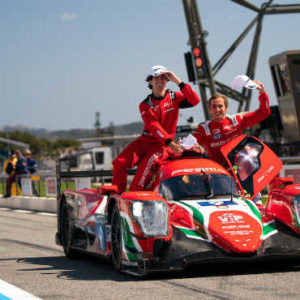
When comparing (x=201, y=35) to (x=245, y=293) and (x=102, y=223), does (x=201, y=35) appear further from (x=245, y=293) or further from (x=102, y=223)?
(x=245, y=293)

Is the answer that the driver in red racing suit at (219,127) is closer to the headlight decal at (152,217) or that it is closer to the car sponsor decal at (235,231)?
the car sponsor decal at (235,231)

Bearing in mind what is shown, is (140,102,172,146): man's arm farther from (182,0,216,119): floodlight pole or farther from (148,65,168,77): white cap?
(182,0,216,119): floodlight pole

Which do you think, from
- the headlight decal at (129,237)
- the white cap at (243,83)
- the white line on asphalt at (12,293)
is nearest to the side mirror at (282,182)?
the white cap at (243,83)

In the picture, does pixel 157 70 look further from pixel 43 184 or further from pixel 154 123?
pixel 43 184

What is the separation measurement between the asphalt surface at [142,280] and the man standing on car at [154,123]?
1.11 meters

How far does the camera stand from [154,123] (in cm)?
900

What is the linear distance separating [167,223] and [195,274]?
0.65 meters

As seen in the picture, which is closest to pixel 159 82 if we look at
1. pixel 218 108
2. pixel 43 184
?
pixel 218 108

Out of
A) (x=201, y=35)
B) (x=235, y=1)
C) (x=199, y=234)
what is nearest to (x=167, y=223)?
(x=199, y=234)

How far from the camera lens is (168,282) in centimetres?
726

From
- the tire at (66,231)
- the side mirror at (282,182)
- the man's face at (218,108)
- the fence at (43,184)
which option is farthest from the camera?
the fence at (43,184)

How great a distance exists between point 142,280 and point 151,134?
218 centimetres

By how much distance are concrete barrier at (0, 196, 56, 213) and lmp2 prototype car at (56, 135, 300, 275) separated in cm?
1203

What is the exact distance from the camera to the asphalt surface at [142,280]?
21.4ft
